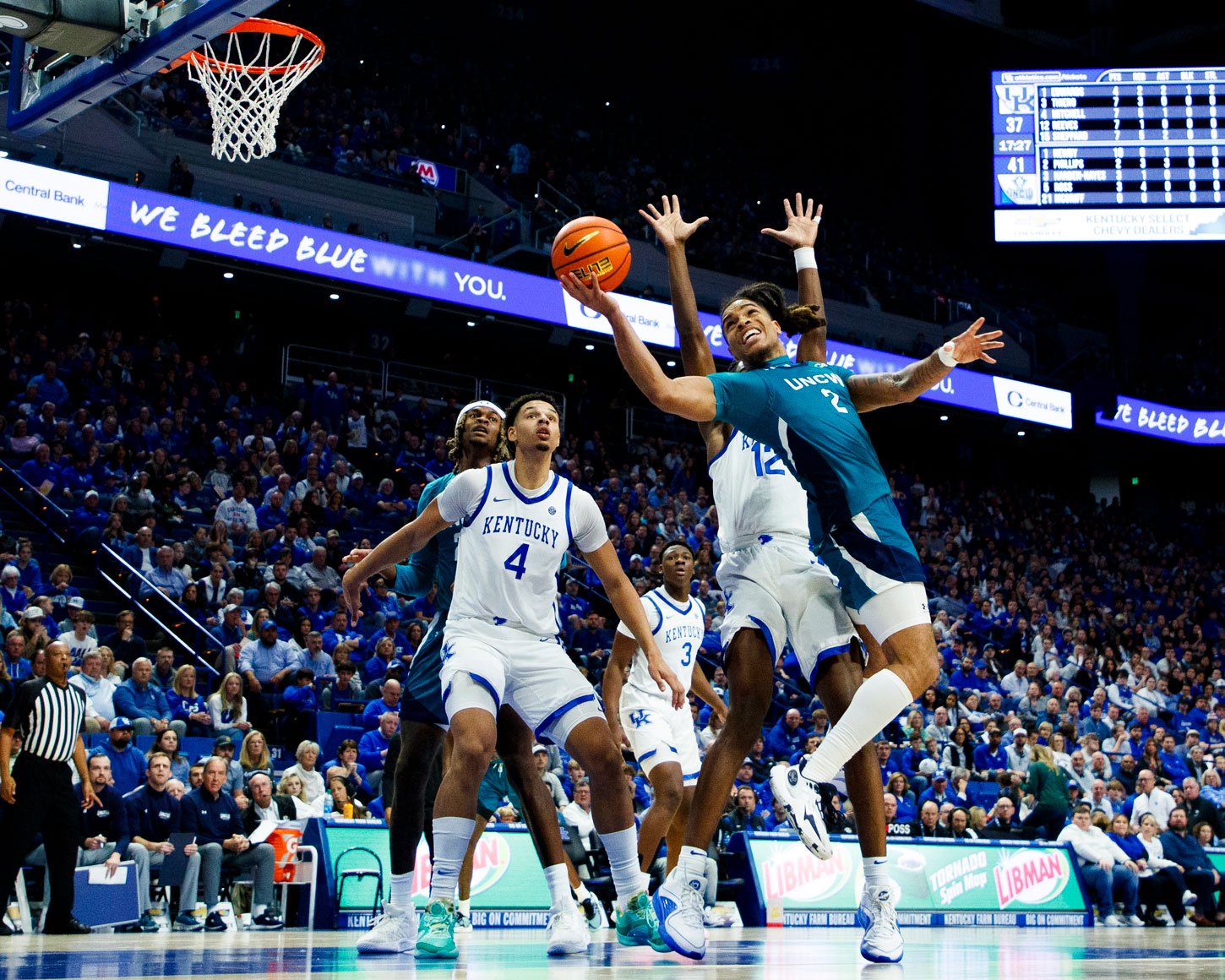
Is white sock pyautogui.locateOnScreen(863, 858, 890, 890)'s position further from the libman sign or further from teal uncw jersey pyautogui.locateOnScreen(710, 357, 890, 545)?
the libman sign

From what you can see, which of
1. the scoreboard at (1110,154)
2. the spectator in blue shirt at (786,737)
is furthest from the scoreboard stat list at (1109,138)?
the spectator in blue shirt at (786,737)

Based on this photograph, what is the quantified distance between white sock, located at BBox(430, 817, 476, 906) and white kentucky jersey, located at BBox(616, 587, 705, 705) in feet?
9.72

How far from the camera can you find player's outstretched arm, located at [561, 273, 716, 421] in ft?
14.8

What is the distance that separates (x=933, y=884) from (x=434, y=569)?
733 cm

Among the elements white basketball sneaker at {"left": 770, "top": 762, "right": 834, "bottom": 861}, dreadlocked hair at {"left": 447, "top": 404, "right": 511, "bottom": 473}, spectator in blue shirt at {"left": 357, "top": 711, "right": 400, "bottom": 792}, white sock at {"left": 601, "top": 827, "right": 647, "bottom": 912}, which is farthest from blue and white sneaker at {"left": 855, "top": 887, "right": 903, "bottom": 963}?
spectator in blue shirt at {"left": 357, "top": 711, "right": 400, "bottom": 792}

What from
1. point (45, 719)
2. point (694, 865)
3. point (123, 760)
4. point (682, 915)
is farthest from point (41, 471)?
point (682, 915)

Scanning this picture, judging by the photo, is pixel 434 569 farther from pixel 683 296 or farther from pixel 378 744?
pixel 378 744

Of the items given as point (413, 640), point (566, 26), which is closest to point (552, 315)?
point (413, 640)

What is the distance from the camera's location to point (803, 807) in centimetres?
434

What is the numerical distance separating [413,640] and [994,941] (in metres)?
8.27

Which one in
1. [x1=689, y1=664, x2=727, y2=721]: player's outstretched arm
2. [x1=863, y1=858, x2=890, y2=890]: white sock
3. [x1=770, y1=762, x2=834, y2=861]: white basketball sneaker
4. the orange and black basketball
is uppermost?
the orange and black basketball

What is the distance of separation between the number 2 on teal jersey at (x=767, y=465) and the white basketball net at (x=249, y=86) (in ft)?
26.5

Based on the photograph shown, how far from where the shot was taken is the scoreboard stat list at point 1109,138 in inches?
853

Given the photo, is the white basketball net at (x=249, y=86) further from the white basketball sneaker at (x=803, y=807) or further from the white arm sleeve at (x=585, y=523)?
the white basketball sneaker at (x=803, y=807)
